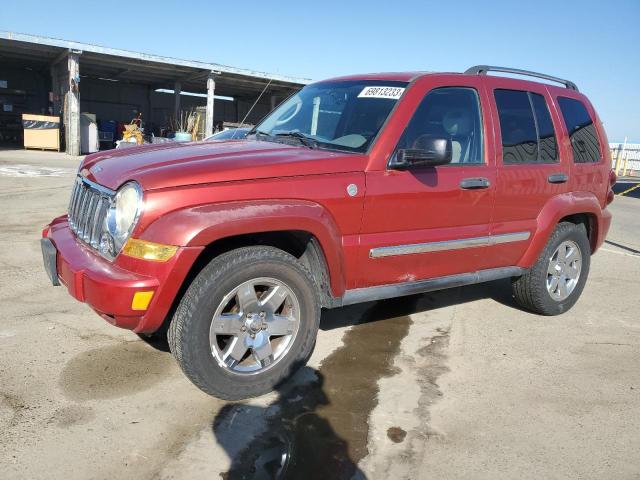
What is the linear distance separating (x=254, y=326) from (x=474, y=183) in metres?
1.86

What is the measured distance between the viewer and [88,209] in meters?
3.21

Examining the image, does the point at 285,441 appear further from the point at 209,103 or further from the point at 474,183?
the point at 209,103

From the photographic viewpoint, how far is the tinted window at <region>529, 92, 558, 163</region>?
14.1 feet

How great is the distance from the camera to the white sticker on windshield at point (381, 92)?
3604mm

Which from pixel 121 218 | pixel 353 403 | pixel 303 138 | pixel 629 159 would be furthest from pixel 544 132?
pixel 629 159

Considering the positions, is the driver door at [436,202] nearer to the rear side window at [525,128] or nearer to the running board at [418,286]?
the running board at [418,286]

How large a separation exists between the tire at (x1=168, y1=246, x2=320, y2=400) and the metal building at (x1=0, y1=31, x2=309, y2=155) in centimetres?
2046

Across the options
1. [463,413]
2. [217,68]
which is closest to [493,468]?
[463,413]

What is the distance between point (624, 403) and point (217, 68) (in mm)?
23247

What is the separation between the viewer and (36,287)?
4.66 m

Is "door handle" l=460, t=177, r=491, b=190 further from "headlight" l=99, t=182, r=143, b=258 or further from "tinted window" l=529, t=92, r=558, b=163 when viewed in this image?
"headlight" l=99, t=182, r=143, b=258

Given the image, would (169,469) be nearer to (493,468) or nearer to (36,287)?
(493,468)

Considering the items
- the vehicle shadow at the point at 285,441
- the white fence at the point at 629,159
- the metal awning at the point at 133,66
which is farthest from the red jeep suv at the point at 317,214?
the white fence at the point at 629,159

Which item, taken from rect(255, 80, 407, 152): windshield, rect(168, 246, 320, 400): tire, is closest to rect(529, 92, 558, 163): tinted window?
rect(255, 80, 407, 152): windshield
